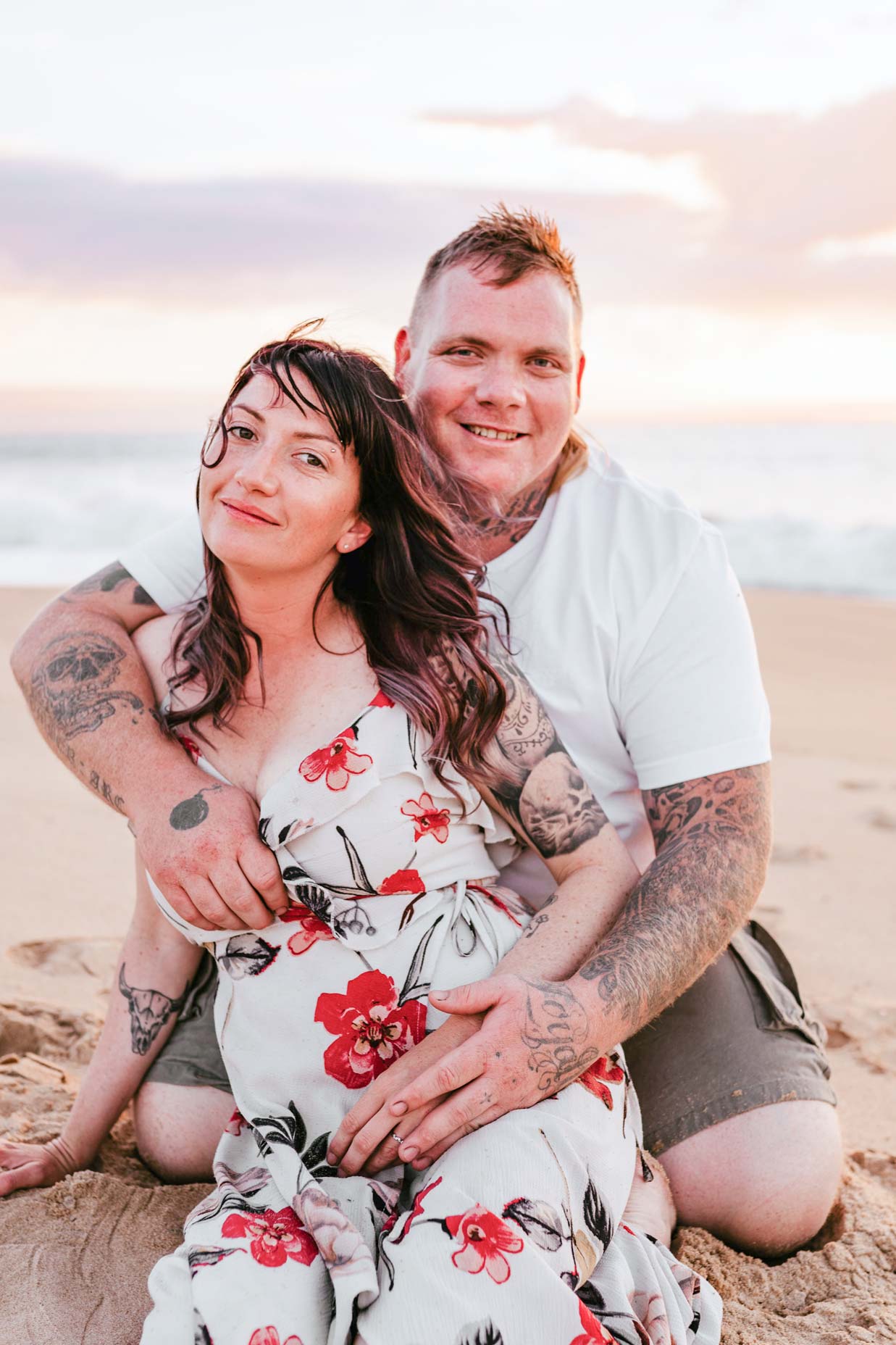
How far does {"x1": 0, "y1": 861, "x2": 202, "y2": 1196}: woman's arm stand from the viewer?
8.25 ft

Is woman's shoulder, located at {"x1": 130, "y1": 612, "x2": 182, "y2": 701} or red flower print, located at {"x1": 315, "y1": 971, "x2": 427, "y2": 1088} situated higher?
woman's shoulder, located at {"x1": 130, "y1": 612, "x2": 182, "y2": 701}

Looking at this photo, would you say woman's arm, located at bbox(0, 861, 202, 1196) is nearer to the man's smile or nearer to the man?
the man

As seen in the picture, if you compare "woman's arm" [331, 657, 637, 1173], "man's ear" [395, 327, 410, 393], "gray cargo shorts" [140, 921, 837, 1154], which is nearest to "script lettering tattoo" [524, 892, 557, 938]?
"woman's arm" [331, 657, 637, 1173]

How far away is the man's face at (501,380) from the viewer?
287 cm

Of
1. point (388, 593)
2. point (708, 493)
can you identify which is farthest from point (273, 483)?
point (708, 493)

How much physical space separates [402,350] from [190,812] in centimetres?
165

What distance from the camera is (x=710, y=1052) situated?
255cm

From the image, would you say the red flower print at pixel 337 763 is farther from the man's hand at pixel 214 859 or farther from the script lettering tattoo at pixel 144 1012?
the script lettering tattoo at pixel 144 1012

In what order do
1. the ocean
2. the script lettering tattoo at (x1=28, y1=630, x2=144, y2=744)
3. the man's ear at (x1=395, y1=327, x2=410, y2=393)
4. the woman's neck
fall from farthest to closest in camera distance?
the ocean < the man's ear at (x1=395, y1=327, x2=410, y2=393) < the script lettering tattoo at (x1=28, y1=630, x2=144, y2=744) < the woman's neck

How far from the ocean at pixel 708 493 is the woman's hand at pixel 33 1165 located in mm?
7661

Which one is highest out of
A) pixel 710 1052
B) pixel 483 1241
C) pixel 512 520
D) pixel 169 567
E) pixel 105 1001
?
pixel 512 520

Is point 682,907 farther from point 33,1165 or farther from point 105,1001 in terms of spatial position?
point 105,1001

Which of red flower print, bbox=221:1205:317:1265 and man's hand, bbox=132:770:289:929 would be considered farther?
man's hand, bbox=132:770:289:929

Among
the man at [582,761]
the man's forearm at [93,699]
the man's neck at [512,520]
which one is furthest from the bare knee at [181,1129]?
the man's neck at [512,520]
